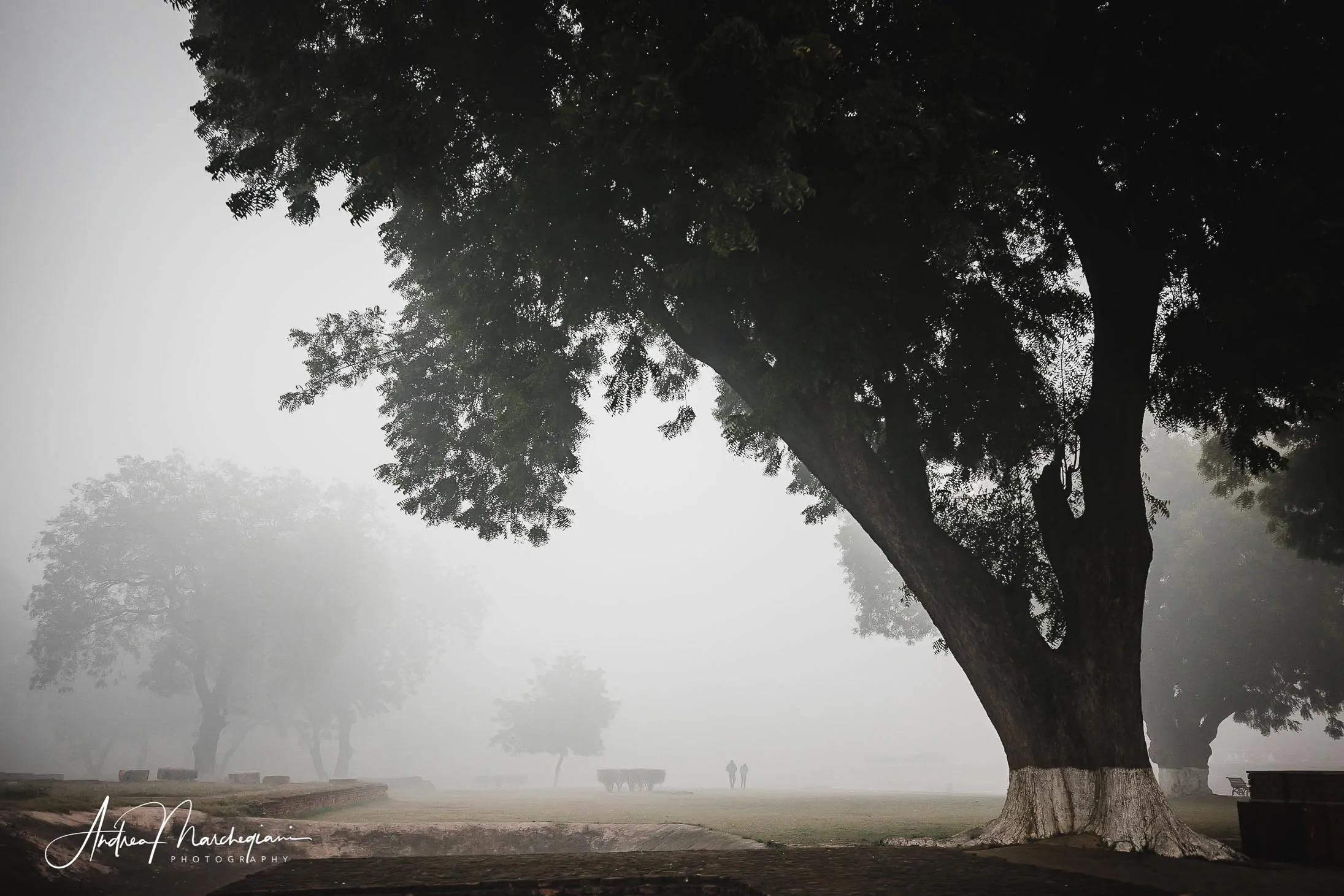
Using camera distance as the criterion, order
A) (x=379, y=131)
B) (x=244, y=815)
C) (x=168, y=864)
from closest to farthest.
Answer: (x=379, y=131), (x=168, y=864), (x=244, y=815)

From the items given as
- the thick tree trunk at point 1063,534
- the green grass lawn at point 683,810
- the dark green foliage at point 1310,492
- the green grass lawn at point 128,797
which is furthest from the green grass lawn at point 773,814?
the dark green foliage at point 1310,492

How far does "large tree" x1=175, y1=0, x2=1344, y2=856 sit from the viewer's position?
6.56 meters

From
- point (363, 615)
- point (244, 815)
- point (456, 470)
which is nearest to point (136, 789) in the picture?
point (244, 815)

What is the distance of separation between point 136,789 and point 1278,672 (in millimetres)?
31142

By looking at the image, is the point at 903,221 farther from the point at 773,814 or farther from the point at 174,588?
the point at 174,588

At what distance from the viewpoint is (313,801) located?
704 inches

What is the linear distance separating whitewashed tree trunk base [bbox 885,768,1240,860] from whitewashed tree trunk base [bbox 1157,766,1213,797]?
18986 mm

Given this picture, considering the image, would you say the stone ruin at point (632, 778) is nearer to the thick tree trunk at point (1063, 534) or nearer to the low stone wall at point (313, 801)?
the low stone wall at point (313, 801)

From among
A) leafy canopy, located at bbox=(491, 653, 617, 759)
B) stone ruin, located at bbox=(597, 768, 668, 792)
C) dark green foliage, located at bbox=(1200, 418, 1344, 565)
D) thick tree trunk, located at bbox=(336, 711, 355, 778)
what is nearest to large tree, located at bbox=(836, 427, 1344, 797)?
dark green foliage, located at bbox=(1200, 418, 1344, 565)

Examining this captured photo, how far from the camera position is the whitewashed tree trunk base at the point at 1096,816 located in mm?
7598

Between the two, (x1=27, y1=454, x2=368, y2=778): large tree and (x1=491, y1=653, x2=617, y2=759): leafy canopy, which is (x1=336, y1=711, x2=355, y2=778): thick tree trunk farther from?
(x1=491, y1=653, x2=617, y2=759): leafy canopy

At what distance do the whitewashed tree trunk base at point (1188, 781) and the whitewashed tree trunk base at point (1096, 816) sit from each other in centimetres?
1899

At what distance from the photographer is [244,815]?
13.0 m

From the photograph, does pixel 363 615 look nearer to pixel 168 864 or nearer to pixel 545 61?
pixel 168 864
